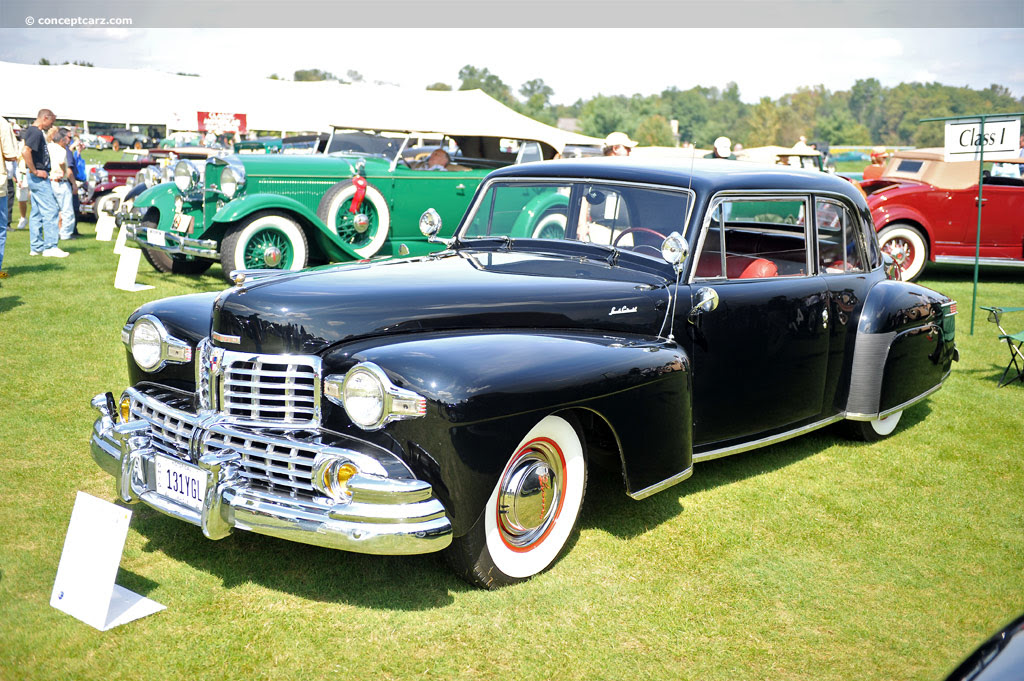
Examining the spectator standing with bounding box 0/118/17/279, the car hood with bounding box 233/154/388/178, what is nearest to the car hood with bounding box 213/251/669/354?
the car hood with bounding box 233/154/388/178

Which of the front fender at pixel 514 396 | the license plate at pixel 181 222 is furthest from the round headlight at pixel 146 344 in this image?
the license plate at pixel 181 222

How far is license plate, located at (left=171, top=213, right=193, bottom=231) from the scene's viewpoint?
10.4 m

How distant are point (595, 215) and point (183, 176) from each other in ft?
23.9

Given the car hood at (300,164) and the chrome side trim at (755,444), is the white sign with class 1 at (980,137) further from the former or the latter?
the car hood at (300,164)

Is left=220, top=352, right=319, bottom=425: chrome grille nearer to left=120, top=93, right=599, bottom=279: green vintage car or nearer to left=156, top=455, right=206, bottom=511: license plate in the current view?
left=156, top=455, right=206, bottom=511: license plate

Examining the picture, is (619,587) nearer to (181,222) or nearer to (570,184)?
(570,184)

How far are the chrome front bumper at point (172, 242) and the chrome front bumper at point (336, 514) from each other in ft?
22.6

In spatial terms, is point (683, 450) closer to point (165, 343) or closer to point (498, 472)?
point (498, 472)

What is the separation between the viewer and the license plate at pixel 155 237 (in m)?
10.1

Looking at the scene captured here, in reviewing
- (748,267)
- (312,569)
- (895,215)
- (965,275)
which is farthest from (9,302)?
(965,275)

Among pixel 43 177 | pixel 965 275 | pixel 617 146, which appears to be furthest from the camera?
pixel 965 275

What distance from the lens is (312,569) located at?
3.66 metres

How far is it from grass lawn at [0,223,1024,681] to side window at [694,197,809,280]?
117cm

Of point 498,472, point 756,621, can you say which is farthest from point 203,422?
point 756,621
